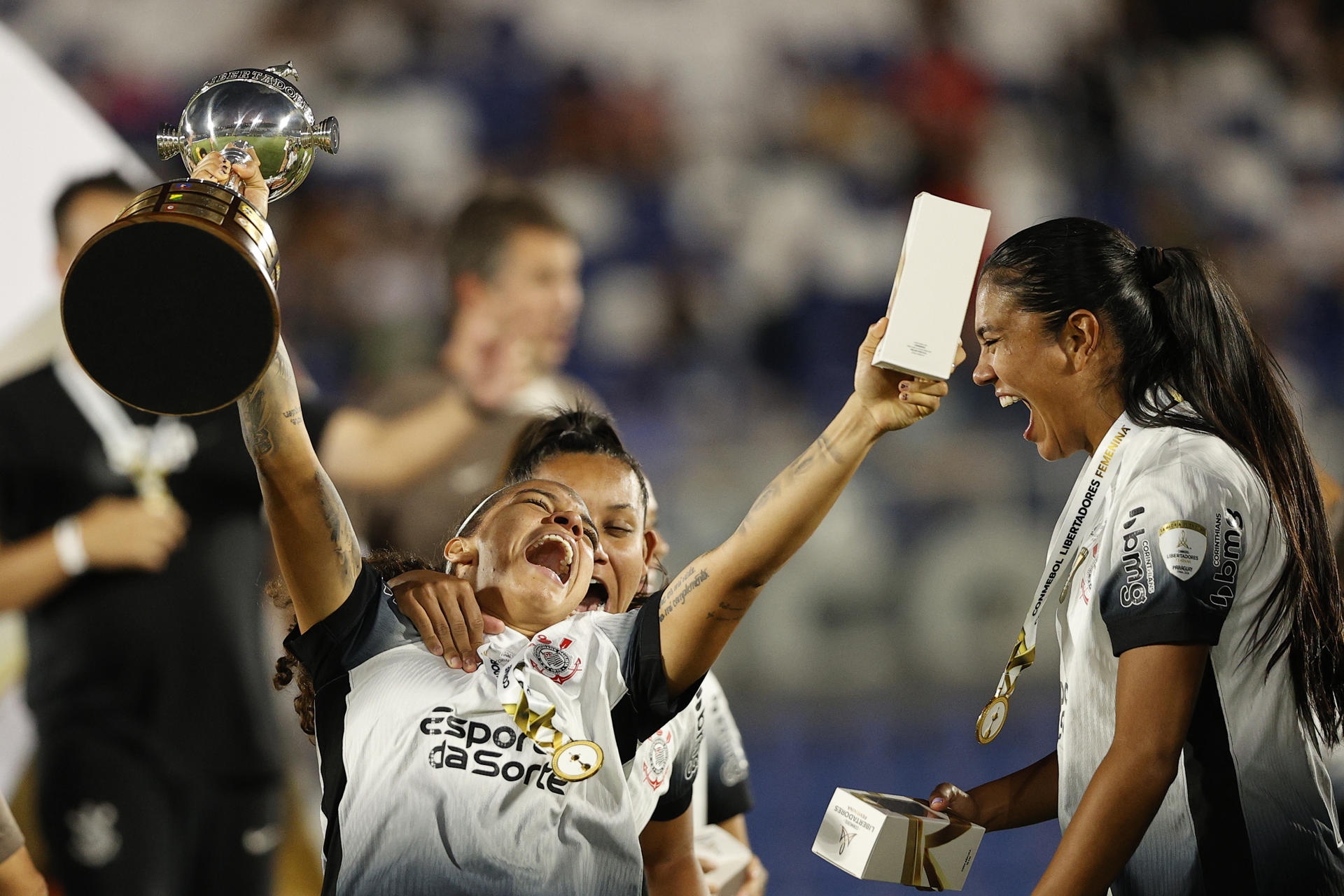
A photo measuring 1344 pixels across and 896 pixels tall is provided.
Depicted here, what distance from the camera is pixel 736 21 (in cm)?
468

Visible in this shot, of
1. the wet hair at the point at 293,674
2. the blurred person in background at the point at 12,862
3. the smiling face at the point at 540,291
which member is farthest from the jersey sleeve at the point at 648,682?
the smiling face at the point at 540,291

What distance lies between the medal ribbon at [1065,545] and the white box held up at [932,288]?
412 mm

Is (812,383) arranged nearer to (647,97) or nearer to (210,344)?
(647,97)

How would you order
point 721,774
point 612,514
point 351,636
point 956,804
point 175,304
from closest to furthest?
point 175,304 → point 351,636 → point 956,804 → point 612,514 → point 721,774

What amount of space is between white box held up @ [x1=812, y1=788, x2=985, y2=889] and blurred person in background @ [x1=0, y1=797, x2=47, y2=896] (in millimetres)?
1557

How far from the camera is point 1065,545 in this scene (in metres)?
1.83

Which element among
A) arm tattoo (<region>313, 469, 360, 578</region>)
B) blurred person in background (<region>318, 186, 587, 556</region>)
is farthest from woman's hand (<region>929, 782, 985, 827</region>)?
blurred person in background (<region>318, 186, 587, 556</region>)

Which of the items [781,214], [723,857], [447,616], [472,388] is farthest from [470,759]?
[781,214]

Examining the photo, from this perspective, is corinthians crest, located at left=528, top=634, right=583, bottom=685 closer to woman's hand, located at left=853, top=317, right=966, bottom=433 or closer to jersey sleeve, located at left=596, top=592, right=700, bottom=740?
jersey sleeve, located at left=596, top=592, right=700, bottom=740

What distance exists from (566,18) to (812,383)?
1.73 meters

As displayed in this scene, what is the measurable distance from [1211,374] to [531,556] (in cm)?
108

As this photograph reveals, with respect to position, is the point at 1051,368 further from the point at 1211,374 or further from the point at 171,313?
the point at 171,313

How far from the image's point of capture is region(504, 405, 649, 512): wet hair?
2.34m

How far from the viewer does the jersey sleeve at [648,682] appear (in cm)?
160
